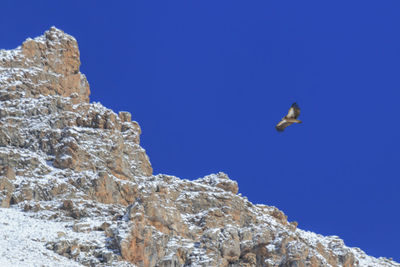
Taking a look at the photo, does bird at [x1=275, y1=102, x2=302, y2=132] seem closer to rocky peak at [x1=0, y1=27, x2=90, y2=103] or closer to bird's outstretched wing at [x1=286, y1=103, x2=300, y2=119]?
bird's outstretched wing at [x1=286, y1=103, x2=300, y2=119]

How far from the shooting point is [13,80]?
104250 millimetres

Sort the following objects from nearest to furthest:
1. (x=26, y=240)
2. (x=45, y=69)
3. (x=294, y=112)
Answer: (x=294, y=112) → (x=26, y=240) → (x=45, y=69)

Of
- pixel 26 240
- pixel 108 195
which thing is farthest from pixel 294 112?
pixel 108 195

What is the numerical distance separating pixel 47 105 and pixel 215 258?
36481 millimetres

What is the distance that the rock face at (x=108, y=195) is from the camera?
73875 mm

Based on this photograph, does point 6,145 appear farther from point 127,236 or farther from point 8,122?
point 127,236

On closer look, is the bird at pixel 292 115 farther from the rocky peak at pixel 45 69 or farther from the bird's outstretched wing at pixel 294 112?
the rocky peak at pixel 45 69

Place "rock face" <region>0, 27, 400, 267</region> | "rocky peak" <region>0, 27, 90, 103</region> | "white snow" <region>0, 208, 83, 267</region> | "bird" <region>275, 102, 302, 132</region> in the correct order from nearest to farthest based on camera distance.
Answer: "bird" <region>275, 102, 302, 132</region> → "white snow" <region>0, 208, 83, 267</region> → "rock face" <region>0, 27, 400, 267</region> → "rocky peak" <region>0, 27, 90, 103</region>

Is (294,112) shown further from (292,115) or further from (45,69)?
(45,69)

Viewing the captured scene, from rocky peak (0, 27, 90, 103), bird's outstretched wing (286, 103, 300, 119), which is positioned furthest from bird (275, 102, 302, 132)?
rocky peak (0, 27, 90, 103)

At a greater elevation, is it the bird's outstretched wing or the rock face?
the rock face

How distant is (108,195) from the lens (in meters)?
88.3

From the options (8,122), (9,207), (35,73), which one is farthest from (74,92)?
(9,207)

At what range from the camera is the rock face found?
2908 inches
